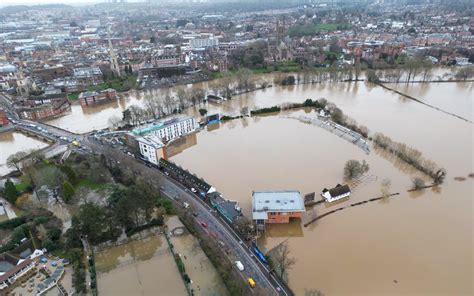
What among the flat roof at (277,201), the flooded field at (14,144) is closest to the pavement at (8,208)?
the flooded field at (14,144)

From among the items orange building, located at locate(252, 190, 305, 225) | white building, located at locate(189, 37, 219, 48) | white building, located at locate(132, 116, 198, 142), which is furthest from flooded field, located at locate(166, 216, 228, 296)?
white building, located at locate(189, 37, 219, 48)

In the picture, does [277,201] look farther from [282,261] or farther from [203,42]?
[203,42]

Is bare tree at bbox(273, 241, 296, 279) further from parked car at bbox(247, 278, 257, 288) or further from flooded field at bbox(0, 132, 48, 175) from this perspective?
flooded field at bbox(0, 132, 48, 175)

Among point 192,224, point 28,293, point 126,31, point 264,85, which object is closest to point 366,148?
point 192,224

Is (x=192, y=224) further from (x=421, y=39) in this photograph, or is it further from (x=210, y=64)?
(x=421, y=39)

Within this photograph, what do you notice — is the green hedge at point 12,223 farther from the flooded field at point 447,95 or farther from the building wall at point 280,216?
the flooded field at point 447,95

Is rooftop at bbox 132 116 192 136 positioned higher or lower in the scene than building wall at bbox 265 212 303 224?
higher

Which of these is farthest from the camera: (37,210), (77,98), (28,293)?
(77,98)

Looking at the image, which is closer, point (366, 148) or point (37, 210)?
point (37, 210)
